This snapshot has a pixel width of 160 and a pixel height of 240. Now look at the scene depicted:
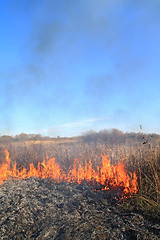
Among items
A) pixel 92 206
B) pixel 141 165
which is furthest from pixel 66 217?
pixel 141 165

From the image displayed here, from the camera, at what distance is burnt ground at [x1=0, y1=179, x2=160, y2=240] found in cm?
331

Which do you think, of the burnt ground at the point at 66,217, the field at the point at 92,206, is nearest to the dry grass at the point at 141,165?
the field at the point at 92,206

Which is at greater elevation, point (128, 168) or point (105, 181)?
point (128, 168)

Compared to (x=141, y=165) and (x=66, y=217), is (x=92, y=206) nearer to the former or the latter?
(x=66, y=217)

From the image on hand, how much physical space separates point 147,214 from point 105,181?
2381mm

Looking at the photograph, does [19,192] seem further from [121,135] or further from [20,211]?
[121,135]

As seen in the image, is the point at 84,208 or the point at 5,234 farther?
the point at 84,208

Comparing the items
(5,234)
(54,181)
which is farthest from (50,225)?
(54,181)

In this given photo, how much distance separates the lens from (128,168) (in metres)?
6.35

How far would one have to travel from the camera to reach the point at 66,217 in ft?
12.9

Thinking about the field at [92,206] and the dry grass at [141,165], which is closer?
the field at [92,206]

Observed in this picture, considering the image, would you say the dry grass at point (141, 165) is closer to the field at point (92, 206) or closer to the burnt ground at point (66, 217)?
the field at point (92, 206)

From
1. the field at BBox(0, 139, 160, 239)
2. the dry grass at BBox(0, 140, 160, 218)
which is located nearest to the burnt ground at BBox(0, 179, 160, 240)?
the field at BBox(0, 139, 160, 239)

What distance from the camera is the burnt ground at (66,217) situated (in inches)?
130
